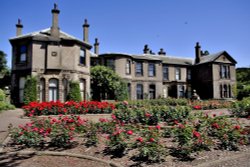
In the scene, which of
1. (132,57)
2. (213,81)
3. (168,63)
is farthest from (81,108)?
(213,81)

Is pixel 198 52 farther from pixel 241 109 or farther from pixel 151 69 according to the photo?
pixel 241 109

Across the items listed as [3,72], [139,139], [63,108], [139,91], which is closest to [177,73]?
[139,91]

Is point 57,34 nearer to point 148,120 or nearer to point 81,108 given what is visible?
point 81,108

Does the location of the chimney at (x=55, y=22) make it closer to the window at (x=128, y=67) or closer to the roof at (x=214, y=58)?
the window at (x=128, y=67)

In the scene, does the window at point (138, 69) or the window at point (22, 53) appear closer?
the window at point (22, 53)

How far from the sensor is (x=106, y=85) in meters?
22.2

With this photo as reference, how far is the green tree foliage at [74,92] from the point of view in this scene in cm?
1877

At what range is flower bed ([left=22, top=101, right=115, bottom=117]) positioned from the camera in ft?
37.4

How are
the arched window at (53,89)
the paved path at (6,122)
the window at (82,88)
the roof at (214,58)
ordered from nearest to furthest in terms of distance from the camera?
the paved path at (6,122), the arched window at (53,89), the window at (82,88), the roof at (214,58)

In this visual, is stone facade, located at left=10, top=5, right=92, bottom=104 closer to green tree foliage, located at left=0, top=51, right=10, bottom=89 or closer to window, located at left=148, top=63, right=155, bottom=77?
window, located at left=148, top=63, right=155, bottom=77

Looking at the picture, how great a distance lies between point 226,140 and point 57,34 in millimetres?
18789

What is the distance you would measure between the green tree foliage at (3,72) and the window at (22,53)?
1579cm

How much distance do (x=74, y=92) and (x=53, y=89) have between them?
226 centimetres

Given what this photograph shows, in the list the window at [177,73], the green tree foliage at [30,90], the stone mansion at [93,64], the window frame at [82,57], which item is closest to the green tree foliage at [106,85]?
the stone mansion at [93,64]
